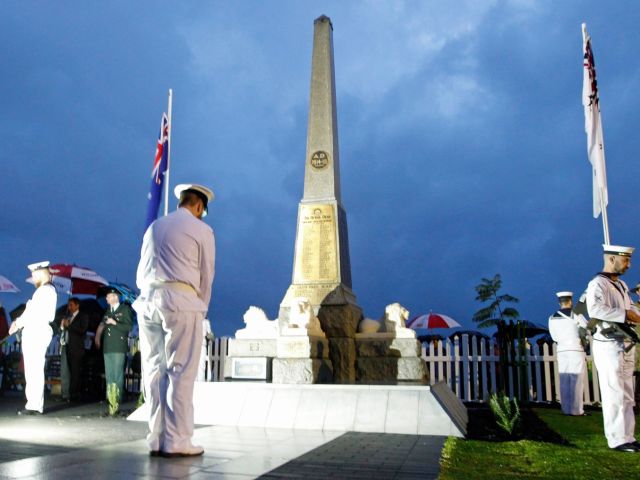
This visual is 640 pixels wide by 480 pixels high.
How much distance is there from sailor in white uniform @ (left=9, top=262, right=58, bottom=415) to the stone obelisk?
3712mm

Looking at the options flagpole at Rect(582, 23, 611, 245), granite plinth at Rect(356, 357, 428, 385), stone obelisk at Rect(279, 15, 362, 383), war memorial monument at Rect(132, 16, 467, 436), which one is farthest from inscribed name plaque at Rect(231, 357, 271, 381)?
flagpole at Rect(582, 23, 611, 245)

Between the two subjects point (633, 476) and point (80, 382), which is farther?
point (80, 382)

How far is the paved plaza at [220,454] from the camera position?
333 cm

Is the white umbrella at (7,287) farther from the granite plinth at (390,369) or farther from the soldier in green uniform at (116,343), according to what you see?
the granite plinth at (390,369)

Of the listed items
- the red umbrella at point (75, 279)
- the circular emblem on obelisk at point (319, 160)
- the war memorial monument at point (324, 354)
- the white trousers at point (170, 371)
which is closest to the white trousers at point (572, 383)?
the war memorial monument at point (324, 354)

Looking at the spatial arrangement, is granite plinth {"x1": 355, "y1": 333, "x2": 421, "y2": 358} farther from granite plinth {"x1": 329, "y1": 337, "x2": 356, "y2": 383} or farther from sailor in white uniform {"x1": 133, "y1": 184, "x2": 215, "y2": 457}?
sailor in white uniform {"x1": 133, "y1": 184, "x2": 215, "y2": 457}

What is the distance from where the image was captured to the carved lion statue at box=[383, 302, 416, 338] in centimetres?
943

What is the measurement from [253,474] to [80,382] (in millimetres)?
9743

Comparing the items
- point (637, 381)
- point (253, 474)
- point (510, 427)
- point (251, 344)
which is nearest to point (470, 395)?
point (637, 381)

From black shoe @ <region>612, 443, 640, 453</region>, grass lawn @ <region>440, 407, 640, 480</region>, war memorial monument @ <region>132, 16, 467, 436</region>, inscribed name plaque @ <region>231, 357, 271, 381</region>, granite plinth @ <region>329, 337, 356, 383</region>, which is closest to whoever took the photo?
grass lawn @ <region>440, 407, 640, 480</region>

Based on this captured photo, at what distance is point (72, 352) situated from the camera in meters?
11.0

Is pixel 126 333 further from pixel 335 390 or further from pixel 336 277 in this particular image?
pixel 335 390

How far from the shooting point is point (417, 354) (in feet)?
30.5

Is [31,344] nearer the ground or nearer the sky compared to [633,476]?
nearer the sky
